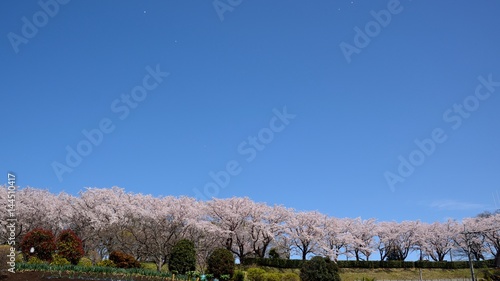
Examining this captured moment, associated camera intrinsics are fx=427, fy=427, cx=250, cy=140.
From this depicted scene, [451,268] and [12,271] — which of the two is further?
[451,268]

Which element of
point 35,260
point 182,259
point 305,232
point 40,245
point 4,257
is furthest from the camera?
point 305,232

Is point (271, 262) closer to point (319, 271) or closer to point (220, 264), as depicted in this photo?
point (220, 264)

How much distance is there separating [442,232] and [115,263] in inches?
1928

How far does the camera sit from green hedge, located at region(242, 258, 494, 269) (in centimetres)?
4216

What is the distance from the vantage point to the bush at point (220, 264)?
90.0 ft

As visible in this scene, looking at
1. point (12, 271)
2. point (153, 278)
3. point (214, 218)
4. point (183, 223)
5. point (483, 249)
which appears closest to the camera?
point (12, 271)

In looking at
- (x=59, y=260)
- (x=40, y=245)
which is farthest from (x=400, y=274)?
(x=40, y=245)

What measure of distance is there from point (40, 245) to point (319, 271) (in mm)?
16460

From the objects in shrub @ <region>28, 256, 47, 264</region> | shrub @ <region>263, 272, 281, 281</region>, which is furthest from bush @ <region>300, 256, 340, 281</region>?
shrub @ <region>28, 256, 47, 264</region>

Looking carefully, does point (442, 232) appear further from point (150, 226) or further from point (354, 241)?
point (150, 226)

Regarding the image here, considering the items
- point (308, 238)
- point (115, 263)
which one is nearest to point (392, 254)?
point (308, 238)

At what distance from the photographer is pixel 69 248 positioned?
24.8m

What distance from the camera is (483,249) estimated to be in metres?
57.6

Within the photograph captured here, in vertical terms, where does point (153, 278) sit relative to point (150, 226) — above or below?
below
